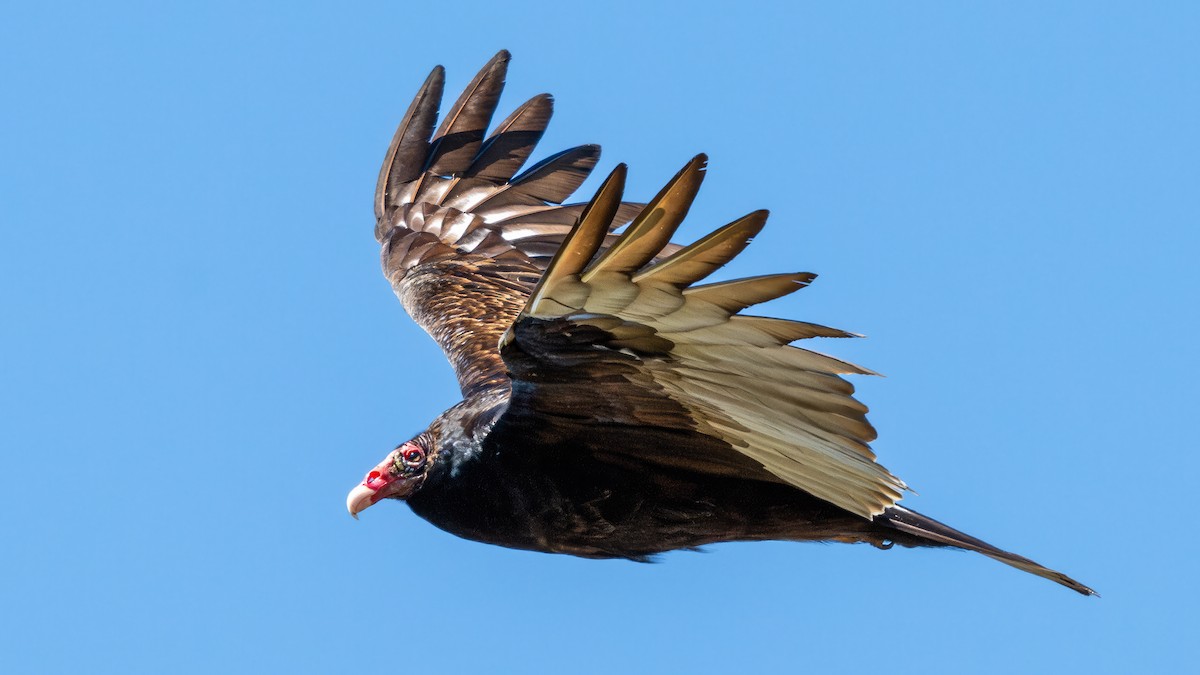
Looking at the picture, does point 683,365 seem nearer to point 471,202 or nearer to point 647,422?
point 647,422

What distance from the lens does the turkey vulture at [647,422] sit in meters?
4.73

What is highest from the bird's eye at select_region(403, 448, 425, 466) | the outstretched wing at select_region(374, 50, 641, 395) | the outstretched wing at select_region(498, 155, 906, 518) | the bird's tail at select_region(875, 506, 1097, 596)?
the outstretched wing at select_region(374, 50, 641, 395)

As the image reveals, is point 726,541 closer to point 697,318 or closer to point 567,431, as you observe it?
point 567,431

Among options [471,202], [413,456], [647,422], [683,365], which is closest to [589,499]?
[647,422]

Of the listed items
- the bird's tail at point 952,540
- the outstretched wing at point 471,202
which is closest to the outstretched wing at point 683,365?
the bird's tail at point 952,540

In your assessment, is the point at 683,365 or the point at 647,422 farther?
the point at 647,422

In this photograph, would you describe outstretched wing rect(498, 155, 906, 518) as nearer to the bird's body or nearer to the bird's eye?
the bird's body

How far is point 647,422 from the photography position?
5680 millimetres

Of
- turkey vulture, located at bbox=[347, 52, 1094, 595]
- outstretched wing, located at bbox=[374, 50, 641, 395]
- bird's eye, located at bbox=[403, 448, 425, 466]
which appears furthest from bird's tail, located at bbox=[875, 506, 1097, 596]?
outstretched wing, located at bbox=[374, 50, 641, 395]

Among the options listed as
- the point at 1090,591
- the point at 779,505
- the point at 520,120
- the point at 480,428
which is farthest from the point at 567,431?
the point at 520,120

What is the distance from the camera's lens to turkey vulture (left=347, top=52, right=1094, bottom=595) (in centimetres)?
473

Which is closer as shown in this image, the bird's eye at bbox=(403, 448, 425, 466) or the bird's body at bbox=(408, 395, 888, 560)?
the bird's body at bbox=(408, 395, 888, 560)

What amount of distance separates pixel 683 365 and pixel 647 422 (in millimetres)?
523

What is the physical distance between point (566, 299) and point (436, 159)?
3872 mm
